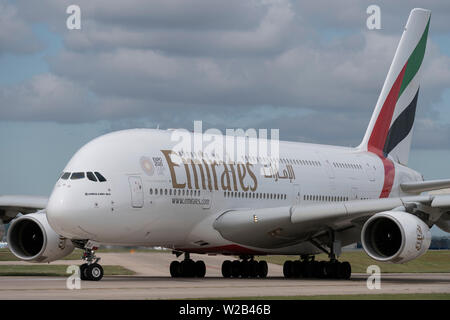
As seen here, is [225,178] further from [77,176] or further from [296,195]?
[77,176]

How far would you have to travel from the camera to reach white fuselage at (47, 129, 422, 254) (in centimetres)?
2436

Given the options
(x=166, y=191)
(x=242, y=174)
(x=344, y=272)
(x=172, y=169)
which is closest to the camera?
(x=166, y=191)

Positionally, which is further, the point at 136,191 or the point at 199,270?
the point at 199,270

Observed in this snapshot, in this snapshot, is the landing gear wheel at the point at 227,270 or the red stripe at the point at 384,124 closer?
the landing gear wheel at the point at 227,270

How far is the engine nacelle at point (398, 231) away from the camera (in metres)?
25.1

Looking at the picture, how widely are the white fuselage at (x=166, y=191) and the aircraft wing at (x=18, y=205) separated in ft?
16.6

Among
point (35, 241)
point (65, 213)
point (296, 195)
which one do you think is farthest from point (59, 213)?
point (296, 195)

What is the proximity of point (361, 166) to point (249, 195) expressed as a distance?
7402 mm

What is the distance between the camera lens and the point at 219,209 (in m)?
28.1

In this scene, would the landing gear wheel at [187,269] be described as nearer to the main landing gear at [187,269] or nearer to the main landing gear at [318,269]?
the main landing gear at [187,269]

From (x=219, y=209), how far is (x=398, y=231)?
526cm

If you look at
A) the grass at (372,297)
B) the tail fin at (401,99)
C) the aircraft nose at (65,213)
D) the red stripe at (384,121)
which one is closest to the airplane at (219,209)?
the aircraft nose at (65,213)
